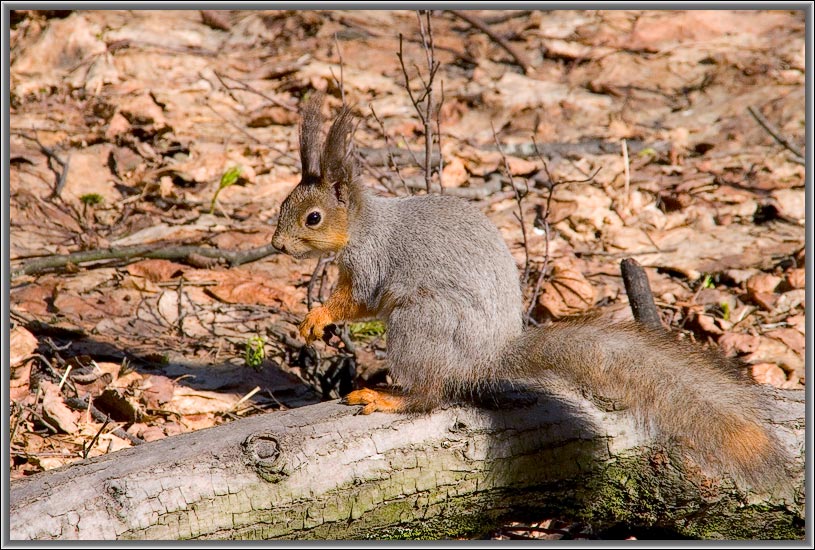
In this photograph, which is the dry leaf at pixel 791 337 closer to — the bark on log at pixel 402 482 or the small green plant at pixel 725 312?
the small green plant at pixel 725 312

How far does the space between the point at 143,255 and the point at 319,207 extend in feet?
6.30

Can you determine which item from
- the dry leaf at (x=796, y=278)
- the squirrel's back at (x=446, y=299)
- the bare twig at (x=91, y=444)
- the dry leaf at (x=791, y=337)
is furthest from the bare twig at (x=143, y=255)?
the dry leaf at (x=796, y=278)

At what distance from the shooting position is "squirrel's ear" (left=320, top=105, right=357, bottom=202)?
3307 millimetres

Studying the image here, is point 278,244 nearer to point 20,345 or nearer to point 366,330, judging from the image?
point 366,330

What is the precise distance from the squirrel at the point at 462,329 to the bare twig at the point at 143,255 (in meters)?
1.34

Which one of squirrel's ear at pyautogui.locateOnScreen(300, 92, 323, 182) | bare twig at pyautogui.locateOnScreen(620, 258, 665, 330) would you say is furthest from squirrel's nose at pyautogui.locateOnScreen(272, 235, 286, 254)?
bare twig at pyautogui.locateOnScreen(620, 258, 665, 330)

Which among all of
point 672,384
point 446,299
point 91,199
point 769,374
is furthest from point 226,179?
point 672,384

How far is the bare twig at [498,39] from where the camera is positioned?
823 centimetres

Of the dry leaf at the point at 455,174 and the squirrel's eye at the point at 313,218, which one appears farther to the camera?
the dry leaf at the point at 455,174

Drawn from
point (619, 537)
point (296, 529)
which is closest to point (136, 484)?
point (296, 529)

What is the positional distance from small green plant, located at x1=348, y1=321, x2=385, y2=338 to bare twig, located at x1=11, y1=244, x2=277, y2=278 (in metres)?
0.70

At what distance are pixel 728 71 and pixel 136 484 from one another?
686cm

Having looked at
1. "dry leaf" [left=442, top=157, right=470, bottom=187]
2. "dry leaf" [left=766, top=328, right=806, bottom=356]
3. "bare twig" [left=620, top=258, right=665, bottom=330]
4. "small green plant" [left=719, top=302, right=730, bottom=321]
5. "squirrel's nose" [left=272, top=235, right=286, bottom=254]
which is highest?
"dry leaf" [left=442, top=157, right=470, bottom=187]

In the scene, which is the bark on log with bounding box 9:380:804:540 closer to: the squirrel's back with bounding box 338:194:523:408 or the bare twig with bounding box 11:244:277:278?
the squirrel's back with bounding box 338:194:523:408
